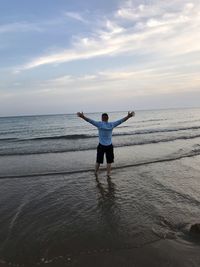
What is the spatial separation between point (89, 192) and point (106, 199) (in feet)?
2.68

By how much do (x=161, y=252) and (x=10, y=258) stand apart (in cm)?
216

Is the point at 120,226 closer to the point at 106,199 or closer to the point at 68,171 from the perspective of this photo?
the point at 106,199

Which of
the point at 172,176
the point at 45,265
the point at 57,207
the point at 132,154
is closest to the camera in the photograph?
the point at 45,265

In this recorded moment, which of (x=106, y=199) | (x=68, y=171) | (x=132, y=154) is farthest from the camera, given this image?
(x=132, y=154)

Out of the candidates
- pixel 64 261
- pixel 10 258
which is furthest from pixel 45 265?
pixel 10 258

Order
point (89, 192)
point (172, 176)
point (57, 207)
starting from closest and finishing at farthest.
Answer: point (57, 207) < point (89, 192) < point (172, 176)

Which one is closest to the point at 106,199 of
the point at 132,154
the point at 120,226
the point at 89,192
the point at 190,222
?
the point at 89,192

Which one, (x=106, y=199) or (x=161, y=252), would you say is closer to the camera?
(x=161, y=252)

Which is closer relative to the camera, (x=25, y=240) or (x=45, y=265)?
(x=45, y=265)

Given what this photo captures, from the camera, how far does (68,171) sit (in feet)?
37.5

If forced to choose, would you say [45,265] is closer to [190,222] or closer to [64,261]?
[64,261]

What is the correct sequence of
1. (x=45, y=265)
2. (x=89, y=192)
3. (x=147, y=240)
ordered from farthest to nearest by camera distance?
(x=89, y=192) < (x=147, y=240) < (x=45, y=265)

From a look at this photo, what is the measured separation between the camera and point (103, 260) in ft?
14.7

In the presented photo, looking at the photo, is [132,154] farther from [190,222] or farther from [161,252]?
[161,252]
